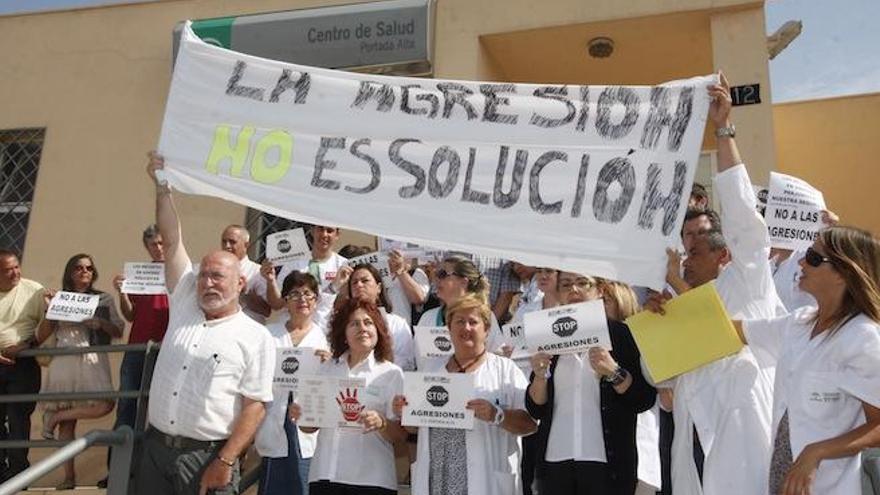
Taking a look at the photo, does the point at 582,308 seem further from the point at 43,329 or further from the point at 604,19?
the point at 604,19

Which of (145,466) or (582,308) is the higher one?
(582,308)

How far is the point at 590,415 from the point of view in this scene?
3.88m

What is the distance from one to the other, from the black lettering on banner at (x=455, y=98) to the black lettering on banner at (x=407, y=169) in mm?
235

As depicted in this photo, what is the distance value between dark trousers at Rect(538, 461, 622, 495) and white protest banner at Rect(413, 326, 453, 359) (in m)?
0.92

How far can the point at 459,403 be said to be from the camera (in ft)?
12.9

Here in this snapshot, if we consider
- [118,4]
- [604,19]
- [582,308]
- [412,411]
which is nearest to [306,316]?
[412,411]

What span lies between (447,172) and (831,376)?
205 cm

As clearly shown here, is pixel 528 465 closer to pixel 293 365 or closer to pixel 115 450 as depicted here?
pixel 293 365

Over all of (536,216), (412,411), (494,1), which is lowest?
(412,411)

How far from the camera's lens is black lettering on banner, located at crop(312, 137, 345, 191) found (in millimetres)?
4410

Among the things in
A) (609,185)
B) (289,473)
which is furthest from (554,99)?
(289,473)

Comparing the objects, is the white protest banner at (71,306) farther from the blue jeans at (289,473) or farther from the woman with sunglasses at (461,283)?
the woman with sunglasses at (461,283)

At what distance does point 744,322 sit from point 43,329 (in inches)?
200

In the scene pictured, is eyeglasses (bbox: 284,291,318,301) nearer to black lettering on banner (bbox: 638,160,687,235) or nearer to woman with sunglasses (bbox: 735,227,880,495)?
black lettering on banner (bbox: 638,160,687,235)
